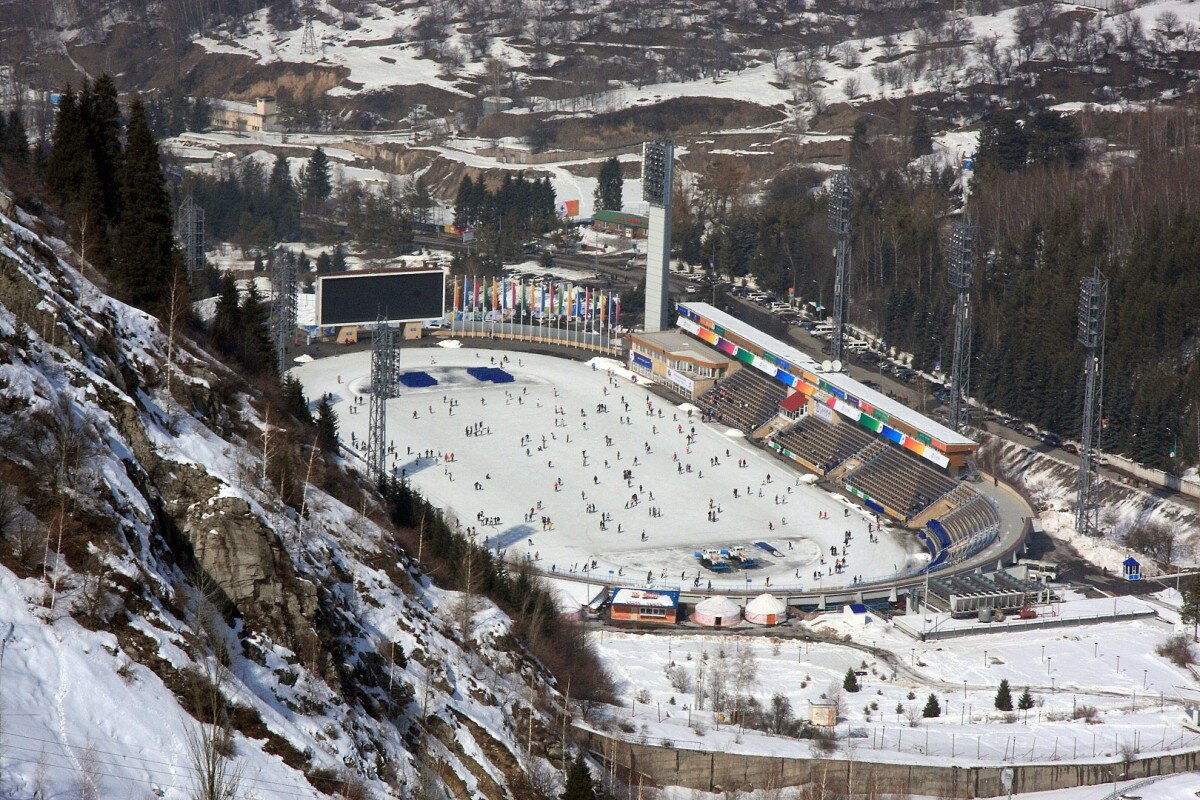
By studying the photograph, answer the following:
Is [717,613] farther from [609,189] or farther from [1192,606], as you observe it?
[609,189]

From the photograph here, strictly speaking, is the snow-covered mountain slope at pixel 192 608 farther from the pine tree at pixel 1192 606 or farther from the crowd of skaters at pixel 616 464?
the pine tree at pixel 1192 606

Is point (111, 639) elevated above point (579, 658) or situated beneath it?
elevated above

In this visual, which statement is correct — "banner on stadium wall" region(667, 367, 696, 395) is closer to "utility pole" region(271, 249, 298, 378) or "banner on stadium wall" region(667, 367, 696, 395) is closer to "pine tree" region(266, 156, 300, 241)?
"utility pole" region(271, 249, 298, 378)

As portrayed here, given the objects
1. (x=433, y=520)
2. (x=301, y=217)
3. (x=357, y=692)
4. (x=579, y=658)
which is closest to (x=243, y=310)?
(x=433, y=520)

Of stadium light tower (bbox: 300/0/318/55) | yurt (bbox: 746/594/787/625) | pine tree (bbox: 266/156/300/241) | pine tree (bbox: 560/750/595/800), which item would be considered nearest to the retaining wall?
pine tree (bbox: 560/750/595/800)

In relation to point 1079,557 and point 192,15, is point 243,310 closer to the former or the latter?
point 1079,557

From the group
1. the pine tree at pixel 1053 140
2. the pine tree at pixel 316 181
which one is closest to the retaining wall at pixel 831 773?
the pine tree at pixel 1053 140
